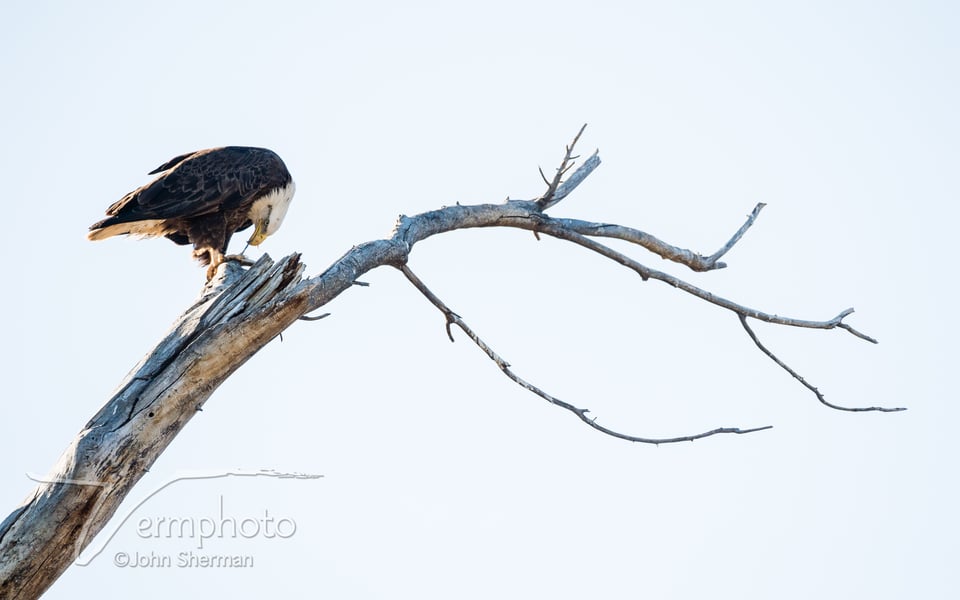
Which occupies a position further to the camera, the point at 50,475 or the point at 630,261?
the point at 630,261

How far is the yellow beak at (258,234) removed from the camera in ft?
23.6

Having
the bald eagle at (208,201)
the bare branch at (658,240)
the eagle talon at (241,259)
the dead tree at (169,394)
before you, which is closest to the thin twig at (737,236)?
the bare branch at (658,240)

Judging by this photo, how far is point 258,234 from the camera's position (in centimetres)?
721

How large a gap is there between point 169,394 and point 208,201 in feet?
9.68

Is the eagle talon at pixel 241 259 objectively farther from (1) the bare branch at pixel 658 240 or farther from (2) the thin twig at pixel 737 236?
(2) the thin twig at pixel 737 236

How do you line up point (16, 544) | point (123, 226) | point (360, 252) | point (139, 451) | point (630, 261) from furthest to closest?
1. point (123, 226)
2. point (630, 261)
3. point (360, 252)
4. point (139, 451)
5. point (16, 544)

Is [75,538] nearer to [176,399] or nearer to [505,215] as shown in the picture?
[176,399]

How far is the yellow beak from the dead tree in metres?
2.45

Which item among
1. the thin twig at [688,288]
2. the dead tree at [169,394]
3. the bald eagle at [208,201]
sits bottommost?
the dead tree at [169,394]

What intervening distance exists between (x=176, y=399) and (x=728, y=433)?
8.04 ft

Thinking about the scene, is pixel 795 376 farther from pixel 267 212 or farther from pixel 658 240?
pixel 267 212

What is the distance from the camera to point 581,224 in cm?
541

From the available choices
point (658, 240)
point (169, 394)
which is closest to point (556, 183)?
point (658, 240)

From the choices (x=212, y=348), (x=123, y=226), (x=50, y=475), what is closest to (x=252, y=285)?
(x=212, y=348)
